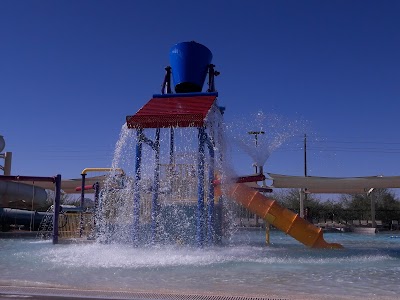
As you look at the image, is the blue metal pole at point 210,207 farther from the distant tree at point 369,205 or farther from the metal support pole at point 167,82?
the distant tree at point 369,205

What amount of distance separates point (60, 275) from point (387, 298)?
3755 mm

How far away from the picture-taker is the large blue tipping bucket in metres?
11.2

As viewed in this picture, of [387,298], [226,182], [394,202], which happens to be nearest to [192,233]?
[226,182]

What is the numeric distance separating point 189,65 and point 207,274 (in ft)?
21.2

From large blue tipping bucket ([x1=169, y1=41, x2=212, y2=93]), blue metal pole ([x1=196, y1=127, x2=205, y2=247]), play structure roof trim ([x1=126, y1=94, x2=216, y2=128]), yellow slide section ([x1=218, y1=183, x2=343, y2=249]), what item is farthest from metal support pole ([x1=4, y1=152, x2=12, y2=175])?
blue metal pole ([x1=196, y1=127, x2=205, y2=247])

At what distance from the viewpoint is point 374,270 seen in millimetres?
6484

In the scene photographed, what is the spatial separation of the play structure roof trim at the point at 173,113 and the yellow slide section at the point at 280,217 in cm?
219

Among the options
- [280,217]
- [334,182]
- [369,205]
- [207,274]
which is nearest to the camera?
[207,274]

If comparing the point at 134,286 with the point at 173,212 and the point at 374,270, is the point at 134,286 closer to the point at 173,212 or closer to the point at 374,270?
the point at 374,270

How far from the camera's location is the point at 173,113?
9.41 metres

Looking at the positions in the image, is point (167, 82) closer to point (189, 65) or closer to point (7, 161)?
point (189, 65)

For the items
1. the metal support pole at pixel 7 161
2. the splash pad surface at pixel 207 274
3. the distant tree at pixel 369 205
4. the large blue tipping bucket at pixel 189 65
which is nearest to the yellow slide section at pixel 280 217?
the splash pad surface at pixel 207 274

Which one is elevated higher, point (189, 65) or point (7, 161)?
point (189, 65)

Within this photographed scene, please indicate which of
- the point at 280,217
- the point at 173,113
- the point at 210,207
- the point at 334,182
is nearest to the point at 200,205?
the point at 210,207
